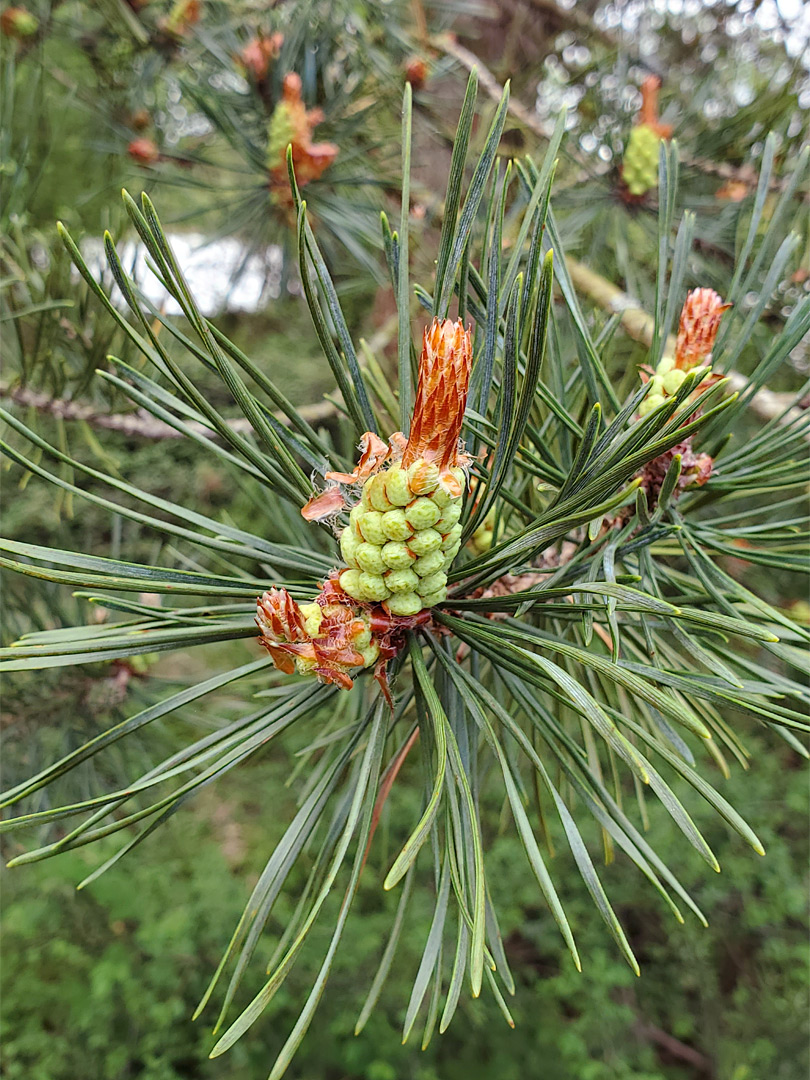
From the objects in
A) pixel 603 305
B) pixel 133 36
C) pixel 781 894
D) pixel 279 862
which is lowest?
pixel 781 894

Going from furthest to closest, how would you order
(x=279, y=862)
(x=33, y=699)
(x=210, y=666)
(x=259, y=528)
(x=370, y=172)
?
(x=259, y=528)
(x=210, y=666)
(x=370, y=172)
(x=33, y=699)
(x=279, y=862)

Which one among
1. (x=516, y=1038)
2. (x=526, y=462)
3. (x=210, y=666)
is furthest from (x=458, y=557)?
(x=210, y=666)

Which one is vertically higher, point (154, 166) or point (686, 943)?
point (154, 166)

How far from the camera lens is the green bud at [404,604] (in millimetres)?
272

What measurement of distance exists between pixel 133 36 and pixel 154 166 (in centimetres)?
13

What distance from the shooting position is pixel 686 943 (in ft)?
4.19

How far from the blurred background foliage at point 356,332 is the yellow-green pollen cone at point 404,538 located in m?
0.22

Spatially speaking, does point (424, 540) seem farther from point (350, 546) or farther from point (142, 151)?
point (142, 151)

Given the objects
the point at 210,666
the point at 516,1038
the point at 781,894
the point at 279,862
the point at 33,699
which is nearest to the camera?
the point at 279,862

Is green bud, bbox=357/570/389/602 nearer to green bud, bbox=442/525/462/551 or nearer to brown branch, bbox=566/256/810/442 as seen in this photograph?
green bud, bbox=442/525/462/551

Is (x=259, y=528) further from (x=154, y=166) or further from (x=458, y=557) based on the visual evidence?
(x=458, y=557)

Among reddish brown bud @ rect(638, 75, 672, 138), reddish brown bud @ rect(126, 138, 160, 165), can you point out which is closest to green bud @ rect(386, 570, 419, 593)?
reddish brown bud @ rect(638, 75, 672, 138)

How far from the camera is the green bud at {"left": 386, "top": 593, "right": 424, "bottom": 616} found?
272 mm

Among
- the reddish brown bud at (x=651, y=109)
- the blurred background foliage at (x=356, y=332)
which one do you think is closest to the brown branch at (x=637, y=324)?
the blurred background foliage at (x=356, y=332)
